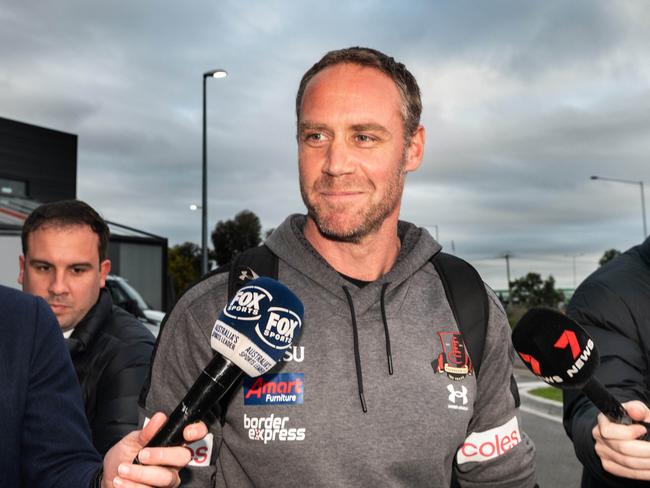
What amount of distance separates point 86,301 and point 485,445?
223 cm

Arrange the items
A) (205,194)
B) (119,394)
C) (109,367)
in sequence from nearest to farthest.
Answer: (119,394) < (109,367) < (205,194)

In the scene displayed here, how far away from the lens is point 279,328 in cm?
207

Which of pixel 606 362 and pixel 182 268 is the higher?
pixel 182 268

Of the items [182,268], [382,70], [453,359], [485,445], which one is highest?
[182,268]

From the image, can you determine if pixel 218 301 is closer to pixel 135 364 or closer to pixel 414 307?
pixel 414 307

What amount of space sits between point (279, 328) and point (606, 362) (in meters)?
1.65

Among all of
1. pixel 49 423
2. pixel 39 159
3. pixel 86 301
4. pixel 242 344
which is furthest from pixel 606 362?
pixel 39 159

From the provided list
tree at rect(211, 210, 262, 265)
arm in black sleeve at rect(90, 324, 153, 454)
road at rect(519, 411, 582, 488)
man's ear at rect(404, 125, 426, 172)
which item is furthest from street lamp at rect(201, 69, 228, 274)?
tree at rect(211, 210, 262, 265)

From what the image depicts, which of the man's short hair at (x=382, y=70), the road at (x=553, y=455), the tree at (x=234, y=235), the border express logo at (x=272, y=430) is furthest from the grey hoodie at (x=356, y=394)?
the tree at (x=234, y=235)

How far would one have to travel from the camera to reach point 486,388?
2.86m

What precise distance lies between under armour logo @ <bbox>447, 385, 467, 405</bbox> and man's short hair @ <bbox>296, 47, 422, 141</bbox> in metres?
1.03

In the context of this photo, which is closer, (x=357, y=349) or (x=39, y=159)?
(x=357, y=349)

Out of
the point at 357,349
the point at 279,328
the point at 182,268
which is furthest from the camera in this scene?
the point at 182,268

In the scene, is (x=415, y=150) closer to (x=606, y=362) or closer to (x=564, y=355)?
(x=606, y=362)
